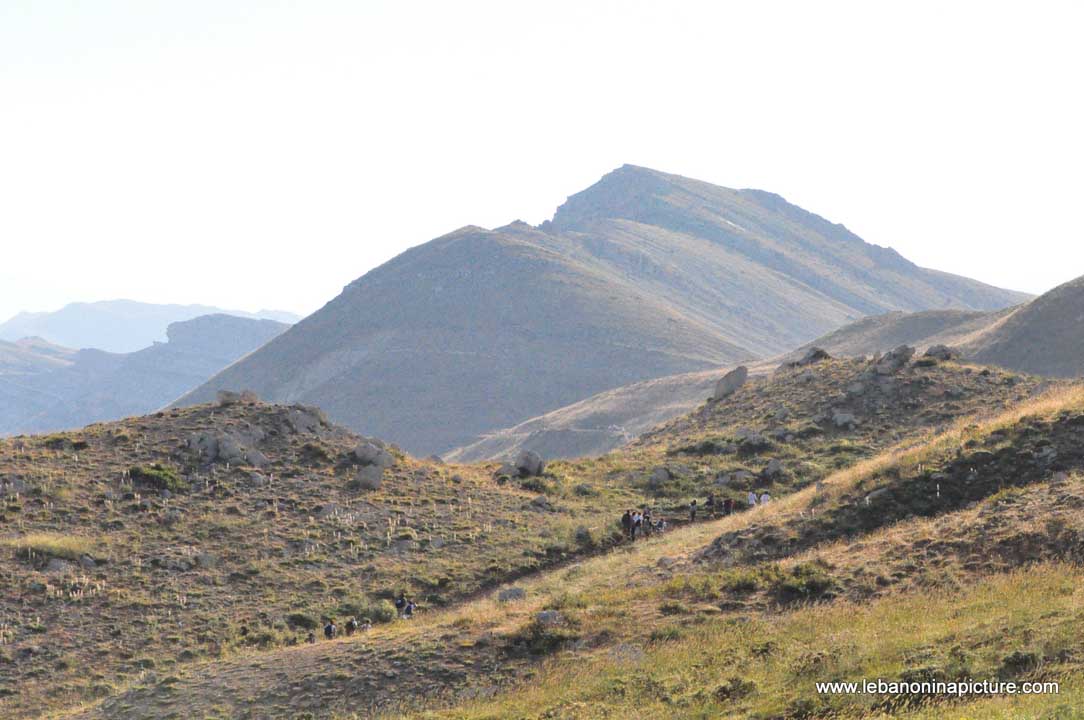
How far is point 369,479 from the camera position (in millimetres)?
42281

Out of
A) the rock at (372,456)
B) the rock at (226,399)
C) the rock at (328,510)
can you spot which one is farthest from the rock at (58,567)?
the rock at (226,399)

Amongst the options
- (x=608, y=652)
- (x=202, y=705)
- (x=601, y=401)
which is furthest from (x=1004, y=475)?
(x=601, y=401)

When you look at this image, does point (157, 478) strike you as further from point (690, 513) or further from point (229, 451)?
point (690, 513)

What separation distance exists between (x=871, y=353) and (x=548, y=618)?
126m

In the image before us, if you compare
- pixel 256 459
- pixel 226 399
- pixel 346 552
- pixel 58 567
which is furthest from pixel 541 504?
pixel 58 567

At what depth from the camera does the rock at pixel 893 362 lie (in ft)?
175

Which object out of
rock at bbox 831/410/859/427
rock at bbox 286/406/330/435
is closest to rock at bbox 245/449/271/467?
rock at bbox 286/406/330/435

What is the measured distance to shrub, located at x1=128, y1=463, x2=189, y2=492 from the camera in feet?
128

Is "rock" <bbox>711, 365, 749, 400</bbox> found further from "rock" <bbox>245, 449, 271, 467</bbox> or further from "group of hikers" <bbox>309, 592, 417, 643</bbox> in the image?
"group of hikers" <bbox>309, 592, 417, 643</bbox>

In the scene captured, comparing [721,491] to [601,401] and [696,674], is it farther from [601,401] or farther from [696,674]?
[601,401]

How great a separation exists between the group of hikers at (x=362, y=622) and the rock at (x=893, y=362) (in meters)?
32.3

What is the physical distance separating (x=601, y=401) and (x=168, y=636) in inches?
4782

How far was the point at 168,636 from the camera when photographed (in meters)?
28.5

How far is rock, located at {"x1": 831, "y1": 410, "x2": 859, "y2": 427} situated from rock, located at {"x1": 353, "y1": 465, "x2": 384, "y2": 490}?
23242mm
